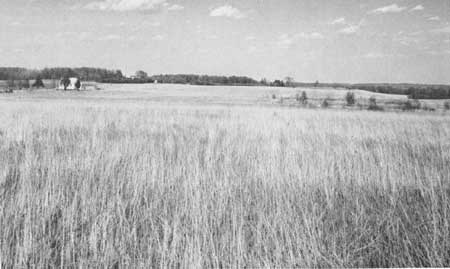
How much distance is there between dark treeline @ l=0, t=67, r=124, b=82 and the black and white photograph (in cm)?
2

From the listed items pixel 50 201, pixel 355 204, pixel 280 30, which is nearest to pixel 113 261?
pixel 50 201

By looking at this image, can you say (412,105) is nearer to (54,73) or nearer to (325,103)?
(325,103)

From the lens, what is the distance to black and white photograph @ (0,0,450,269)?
1.74m

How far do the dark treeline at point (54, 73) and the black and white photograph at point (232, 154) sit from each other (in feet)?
0.07

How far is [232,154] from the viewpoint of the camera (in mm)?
3172

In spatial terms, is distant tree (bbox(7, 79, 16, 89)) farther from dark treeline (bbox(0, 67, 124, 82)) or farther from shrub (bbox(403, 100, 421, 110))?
shrub (bbox(403, 100, 421, 110))

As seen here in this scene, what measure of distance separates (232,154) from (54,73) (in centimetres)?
226

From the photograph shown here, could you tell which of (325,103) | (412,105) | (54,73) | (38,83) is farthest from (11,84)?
(325,103)

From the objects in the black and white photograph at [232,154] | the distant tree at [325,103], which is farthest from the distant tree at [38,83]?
the distant tree at [325,103]

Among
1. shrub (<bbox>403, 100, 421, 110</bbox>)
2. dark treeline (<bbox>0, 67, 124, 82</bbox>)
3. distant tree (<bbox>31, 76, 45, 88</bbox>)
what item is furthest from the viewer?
shrub (<bbox>403, 100, 421, 110</bbox>)

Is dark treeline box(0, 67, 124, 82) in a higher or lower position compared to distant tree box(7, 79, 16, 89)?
higher

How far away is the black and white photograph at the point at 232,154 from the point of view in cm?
174

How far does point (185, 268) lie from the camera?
1.62m

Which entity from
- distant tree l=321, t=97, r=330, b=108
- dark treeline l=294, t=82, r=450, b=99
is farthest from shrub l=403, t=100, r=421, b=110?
distant tree l=321, t=97, r=330, b=108
